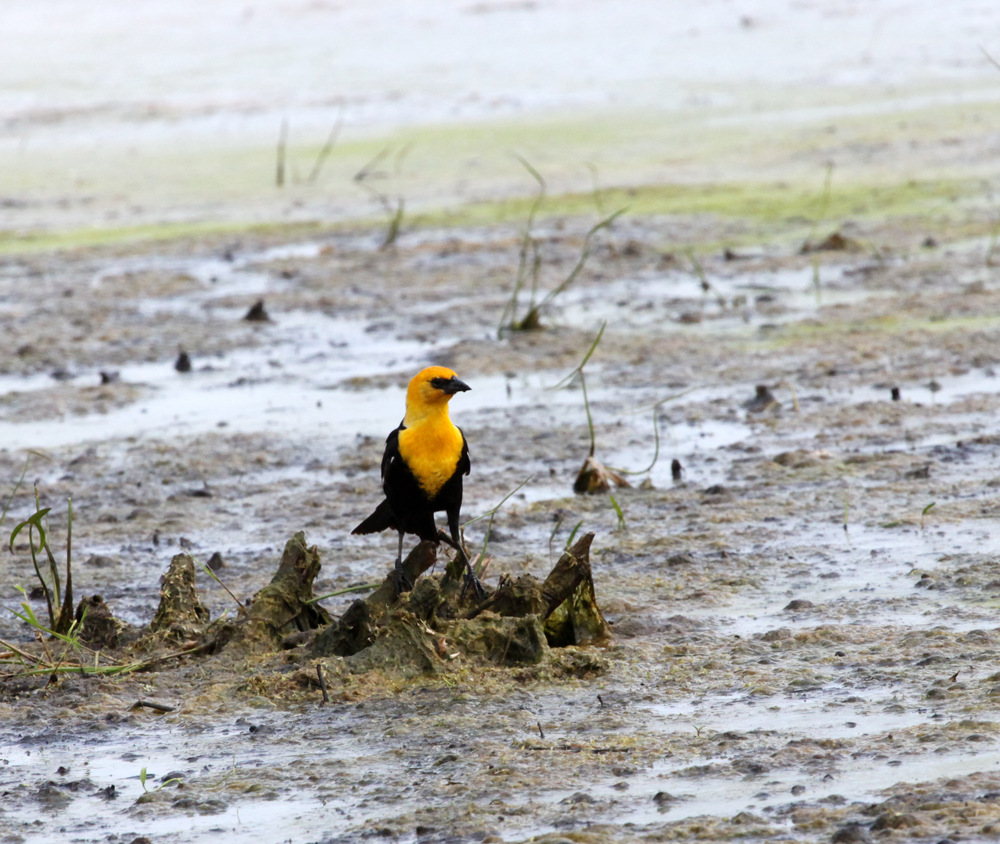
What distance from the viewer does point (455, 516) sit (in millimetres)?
3824

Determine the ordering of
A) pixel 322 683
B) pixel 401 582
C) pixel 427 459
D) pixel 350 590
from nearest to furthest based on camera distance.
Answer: pixel 322 683 → pixel 427 459 → pixel 401 582 → pixel 350 590

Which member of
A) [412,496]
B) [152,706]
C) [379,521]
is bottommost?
[152,706]

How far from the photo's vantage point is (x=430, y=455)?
3.72m

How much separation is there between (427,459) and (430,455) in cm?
1

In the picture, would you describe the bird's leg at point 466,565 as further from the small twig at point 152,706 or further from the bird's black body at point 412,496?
the small twig at point 152,706

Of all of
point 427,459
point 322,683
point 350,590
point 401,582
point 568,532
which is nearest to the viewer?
point 322,683

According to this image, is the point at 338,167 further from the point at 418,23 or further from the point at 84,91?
the point at 418,23

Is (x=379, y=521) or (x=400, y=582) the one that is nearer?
(x=400, y=582)

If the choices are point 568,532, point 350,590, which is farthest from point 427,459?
point 568,532

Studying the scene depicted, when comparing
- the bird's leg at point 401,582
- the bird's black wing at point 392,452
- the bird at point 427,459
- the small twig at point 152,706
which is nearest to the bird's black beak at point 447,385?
the bird at point 427,459

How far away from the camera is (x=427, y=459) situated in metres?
3.72

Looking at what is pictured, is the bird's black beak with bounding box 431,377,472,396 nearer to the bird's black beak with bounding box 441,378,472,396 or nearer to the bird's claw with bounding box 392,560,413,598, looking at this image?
the bird's black beak with bounding box 441,378,472,396

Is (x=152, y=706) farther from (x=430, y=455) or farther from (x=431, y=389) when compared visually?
(x=431, y=389)

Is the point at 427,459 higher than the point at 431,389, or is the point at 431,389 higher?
the point at 431,389
